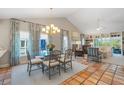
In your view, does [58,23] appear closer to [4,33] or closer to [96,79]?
[4,33]

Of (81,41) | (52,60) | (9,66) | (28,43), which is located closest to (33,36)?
(28,43)

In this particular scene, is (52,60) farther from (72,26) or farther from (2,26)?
(72,26)

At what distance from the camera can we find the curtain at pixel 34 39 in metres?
5.23

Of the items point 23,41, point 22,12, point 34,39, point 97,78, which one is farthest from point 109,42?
point 22,12

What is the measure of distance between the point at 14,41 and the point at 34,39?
1.12 metres

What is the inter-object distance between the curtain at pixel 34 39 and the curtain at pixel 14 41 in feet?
2.29

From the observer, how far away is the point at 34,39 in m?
5.36

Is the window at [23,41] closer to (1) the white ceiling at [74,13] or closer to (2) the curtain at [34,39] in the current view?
(2) the curtain at [34,39]

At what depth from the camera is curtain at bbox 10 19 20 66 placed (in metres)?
4.54

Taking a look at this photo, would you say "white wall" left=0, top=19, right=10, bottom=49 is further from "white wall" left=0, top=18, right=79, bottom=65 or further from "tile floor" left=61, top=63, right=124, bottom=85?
"tile floor" left=61, top=63, right=124, bottom=85

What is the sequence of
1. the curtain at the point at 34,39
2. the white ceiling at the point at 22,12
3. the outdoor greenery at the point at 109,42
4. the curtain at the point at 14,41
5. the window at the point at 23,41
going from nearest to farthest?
the white ceiling at the point at 22,12, the curtain at the point at 14,41, the window at the point at 23,41, the curtain at the point at 34,39, the outdoor greenery at the point at 109,42

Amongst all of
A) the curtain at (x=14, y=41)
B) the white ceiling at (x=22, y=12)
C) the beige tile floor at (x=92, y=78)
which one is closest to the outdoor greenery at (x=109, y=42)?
the beige tile floor at (x=92, y=78)
